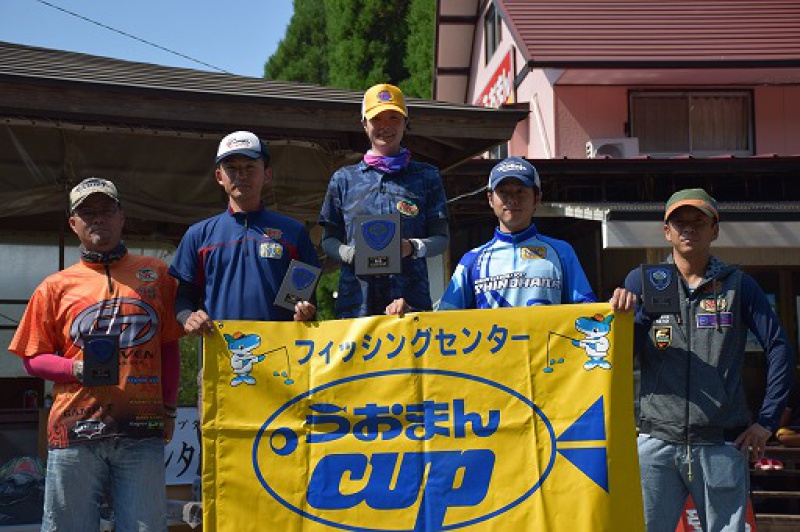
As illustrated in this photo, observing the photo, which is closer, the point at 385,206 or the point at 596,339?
the point at 596,339

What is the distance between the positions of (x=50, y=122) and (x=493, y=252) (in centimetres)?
407

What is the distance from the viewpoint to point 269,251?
4.42 metres

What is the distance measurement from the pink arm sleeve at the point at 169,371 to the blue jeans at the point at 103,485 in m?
0.27

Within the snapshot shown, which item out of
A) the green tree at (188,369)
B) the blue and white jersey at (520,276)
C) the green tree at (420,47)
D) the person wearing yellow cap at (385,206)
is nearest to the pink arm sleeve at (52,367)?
the person wearing yellow cap at (385,206)

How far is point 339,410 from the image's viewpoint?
419 centimetres

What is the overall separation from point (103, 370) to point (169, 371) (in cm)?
48

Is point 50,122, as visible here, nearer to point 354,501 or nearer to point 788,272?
point 354,501

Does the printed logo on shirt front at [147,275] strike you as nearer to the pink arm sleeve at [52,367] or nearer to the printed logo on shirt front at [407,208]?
the pink arm sleeve at [52,367]

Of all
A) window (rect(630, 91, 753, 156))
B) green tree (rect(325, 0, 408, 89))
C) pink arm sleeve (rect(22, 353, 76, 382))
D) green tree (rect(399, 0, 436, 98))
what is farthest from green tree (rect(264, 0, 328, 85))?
pink arm sleeve (rect(22, 353, 76, 382))

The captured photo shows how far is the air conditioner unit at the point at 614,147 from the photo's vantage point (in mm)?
13656

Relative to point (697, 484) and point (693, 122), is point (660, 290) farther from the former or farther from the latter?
point (693, 122)

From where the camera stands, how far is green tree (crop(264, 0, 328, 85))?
37.3 meters

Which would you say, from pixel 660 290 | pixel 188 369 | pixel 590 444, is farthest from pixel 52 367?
pixel 188 369

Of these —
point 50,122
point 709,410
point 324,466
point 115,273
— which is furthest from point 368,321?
point 50,122
